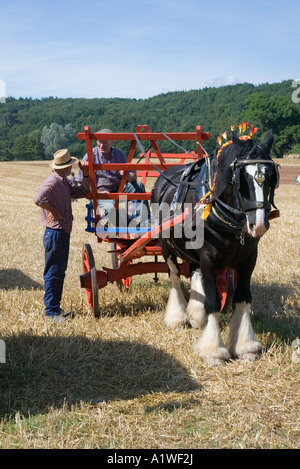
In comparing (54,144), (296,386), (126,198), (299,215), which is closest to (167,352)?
(296,386)

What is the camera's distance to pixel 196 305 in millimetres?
5516

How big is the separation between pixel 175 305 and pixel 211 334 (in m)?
1.18

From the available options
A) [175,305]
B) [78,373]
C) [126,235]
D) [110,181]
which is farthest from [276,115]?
[78,373]

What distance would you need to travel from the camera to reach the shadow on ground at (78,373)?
3932 millimetres

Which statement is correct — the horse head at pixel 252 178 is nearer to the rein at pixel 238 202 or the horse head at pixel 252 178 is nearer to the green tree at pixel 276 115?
the rein at pixel 238 202

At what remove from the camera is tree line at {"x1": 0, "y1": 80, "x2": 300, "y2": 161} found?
56.1 meters

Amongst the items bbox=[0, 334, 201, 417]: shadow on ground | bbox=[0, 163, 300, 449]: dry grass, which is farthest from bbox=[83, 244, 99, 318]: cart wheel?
bbox=[0, 334, 201, 417]: shadow on ground

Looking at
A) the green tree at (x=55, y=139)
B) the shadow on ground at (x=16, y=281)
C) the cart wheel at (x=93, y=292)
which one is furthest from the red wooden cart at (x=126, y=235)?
the green tree at (x=55, y=139)

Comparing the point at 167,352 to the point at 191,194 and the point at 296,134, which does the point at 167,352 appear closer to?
the point at 191,194

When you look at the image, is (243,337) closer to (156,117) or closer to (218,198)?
(218,198)

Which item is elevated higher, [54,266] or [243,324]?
[54,266]

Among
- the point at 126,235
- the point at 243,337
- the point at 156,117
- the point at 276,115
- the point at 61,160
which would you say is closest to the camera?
the point at 243,337

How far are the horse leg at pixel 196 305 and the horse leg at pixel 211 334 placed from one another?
829 mm

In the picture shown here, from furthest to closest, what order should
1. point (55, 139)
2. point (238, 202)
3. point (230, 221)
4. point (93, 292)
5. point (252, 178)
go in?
point (55, 139), point (93, 292), point (230, 221), point (238, 202), point (252, 178)
